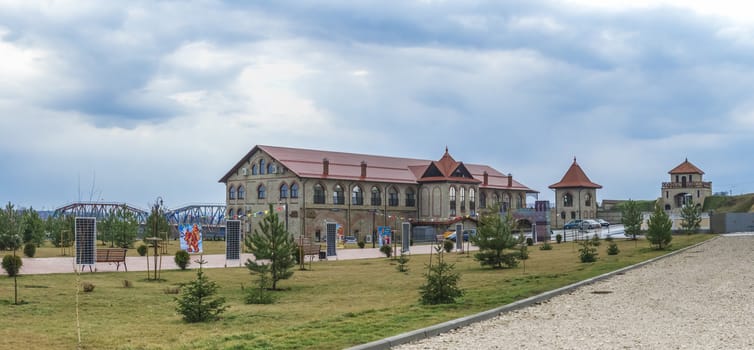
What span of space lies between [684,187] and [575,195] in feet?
69.0

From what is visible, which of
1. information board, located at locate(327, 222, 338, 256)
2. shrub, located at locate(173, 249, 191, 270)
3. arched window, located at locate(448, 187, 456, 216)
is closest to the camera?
shrub, located at locate(173, 249, 191, 270)

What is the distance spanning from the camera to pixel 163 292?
63.0 ft

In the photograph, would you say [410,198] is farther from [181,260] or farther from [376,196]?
[181,260]

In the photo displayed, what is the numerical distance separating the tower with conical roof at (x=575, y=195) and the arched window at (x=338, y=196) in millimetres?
38366

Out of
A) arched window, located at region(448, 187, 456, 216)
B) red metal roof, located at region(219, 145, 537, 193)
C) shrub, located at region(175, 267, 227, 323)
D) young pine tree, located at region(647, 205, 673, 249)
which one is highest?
red metal roof, located at region(219, 145, 537, 193)

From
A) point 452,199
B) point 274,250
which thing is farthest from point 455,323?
point 452,199

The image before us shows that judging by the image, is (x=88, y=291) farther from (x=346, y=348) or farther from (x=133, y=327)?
(x=346, y=348)

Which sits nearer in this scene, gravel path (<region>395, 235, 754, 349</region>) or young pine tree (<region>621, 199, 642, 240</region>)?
gravel path (<region>395, 235, 754, 349</region>)

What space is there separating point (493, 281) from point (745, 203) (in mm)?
96425

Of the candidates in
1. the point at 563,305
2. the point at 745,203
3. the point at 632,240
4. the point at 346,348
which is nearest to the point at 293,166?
the point at 632,240

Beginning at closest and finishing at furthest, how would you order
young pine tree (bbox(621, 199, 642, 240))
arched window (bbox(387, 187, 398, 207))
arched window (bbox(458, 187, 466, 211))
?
young pine tree (bbox(621, 199, 642, 240))
arched window (bbox(387, 187, 398, 207))
arched window (bbox(458, 187, 466, 211))

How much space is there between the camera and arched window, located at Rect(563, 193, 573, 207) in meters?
94.2

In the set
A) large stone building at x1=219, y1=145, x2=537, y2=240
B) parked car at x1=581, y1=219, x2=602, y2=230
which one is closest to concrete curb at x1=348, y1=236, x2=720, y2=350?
large stone building at x1=219, y1=145, x2=537, y2=240

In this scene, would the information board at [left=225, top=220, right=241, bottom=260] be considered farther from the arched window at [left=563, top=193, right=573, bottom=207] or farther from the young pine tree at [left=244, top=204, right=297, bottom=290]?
the arched window at [left=563, top=193, right=573, bottom=207]
